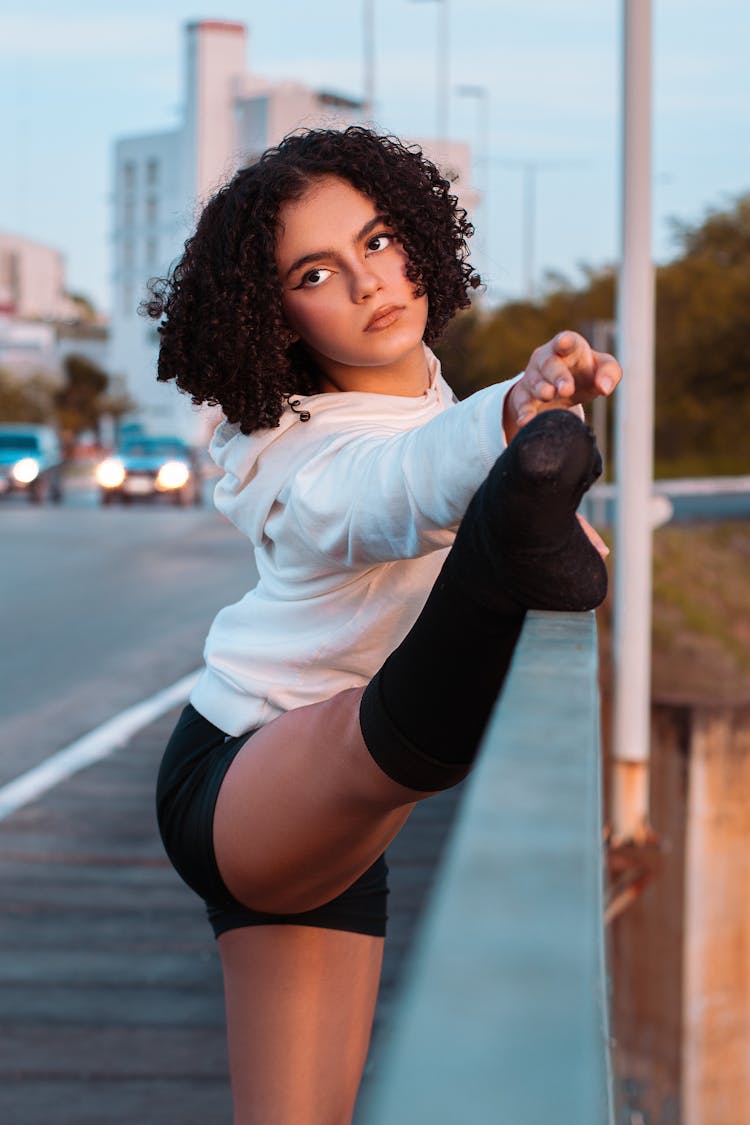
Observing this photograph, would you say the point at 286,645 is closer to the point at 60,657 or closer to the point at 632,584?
the point at 632,584

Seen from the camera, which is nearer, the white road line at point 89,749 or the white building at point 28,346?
the white road line at point 89,749

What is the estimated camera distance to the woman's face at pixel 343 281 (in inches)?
88.7

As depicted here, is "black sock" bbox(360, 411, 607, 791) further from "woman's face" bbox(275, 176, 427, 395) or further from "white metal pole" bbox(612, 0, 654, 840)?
"white metal pole" bbox(612, 0, 654, 840)

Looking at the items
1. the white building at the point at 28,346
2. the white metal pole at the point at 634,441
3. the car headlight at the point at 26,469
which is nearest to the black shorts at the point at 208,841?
the white metal pole at the point at 634,441

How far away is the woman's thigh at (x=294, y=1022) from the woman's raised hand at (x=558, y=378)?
0.75m

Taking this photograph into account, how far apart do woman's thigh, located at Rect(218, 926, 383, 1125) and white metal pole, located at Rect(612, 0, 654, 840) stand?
6.27 meters

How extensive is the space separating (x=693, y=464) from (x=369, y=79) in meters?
14.6

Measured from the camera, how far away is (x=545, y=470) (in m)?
1.57

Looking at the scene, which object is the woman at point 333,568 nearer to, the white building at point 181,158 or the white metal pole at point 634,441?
the white metal pole at point 634,441

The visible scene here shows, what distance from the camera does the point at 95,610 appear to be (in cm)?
1550

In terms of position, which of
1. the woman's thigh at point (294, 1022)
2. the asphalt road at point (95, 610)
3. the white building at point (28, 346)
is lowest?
the asphalt road at point (95, 610)

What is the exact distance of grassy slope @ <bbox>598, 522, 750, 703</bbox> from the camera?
10.6 m

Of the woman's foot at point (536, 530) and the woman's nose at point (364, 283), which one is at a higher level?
the woman's nose at point (364, 283)

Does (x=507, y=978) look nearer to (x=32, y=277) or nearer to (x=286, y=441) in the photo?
(x=286, y=441)
